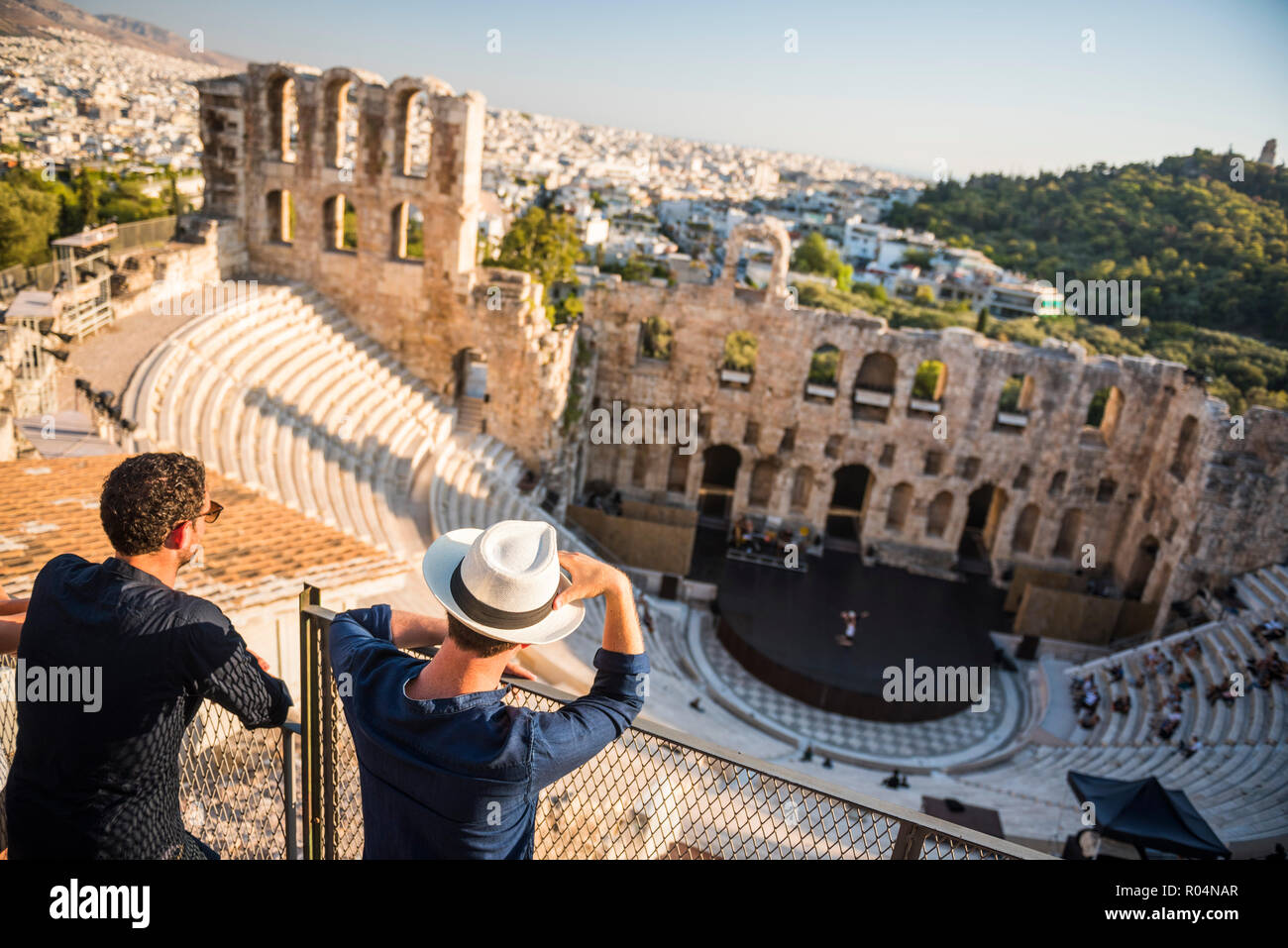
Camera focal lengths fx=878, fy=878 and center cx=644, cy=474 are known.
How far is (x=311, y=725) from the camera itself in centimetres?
412

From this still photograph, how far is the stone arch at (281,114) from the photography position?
21.3 metres

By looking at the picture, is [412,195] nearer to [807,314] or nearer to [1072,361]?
[807,314]

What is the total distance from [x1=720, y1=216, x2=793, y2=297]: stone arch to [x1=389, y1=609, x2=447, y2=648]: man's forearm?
797 inches

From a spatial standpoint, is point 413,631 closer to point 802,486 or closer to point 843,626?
point 843,626

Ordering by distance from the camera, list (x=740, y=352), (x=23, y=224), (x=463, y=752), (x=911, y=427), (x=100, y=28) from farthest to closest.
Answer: (x=740, y=352) < (x=23, y=224) < (x=911, y=427) < (x=100, y=28) < (x=463, y=752)

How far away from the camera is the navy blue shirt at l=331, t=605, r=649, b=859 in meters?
2.88

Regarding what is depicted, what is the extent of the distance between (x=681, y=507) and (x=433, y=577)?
2296cm

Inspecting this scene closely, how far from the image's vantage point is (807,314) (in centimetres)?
2408

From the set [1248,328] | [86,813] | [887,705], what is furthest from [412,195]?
[1248,328]

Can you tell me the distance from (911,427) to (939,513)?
296 centimetres

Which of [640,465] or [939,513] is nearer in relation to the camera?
[939,513]

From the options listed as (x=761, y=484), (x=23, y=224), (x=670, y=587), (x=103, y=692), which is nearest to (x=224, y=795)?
(x=103, y=692)

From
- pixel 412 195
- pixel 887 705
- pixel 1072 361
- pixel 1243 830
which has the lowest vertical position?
pixel 887 705

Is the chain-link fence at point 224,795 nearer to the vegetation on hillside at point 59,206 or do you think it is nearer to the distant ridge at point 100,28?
the distant ridge at point 100,28
